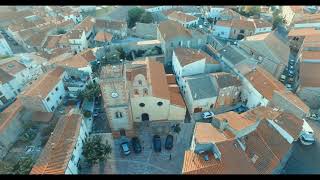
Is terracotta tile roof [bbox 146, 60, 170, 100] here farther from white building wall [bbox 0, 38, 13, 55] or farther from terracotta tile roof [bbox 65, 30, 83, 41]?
white building wall [bbox 0, 38, 13, 55]

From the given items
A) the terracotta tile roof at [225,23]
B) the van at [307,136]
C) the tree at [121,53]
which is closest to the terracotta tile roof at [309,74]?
the van at [307,136]

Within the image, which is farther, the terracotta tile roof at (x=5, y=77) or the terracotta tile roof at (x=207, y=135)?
the terracotta tile roof at (x=5, y=77)

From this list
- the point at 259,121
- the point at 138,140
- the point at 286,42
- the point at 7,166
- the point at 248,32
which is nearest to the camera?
the point at 7,166

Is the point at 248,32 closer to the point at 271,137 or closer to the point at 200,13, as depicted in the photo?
the point at 200,13

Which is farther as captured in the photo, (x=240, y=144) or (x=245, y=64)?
(x=245, y=64)

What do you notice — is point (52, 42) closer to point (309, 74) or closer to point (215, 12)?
point (215, 12)

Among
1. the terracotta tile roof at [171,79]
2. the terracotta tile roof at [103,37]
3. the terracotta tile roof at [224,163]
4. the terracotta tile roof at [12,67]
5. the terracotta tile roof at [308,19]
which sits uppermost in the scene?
the terracotta tile roof at [308,19]

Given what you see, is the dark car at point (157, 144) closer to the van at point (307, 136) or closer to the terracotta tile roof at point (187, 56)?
the terracotta tile roof at point (187, 56)
